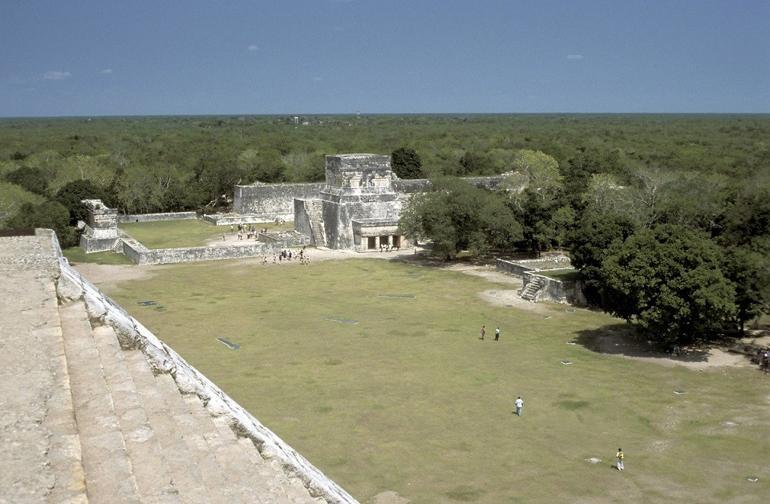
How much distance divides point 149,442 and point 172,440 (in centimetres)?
51

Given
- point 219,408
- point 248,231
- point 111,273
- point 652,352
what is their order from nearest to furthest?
point 219,408, point 652,352, point 111,273, point 248,231

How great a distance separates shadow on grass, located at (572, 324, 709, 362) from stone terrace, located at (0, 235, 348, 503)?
41.0 ft

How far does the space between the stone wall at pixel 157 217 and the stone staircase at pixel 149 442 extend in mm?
37525

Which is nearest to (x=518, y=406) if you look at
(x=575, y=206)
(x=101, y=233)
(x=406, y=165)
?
(x=575, y=206)

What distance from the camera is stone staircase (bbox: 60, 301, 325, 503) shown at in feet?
20.1

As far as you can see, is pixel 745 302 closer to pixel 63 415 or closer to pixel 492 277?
pixel 492 277

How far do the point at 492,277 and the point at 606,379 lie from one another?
1193 cm

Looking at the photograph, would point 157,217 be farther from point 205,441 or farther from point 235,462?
point 235,462

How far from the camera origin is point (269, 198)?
46469mm

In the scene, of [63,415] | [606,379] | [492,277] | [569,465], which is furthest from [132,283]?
[63,415]

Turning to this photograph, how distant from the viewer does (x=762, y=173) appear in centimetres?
3491

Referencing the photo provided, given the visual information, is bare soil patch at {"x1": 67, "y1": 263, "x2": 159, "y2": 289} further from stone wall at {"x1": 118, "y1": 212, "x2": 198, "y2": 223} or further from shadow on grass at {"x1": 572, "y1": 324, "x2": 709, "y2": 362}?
shadow on grass at {"x1": 572, "y1": 324, "x2": 709, "y2": 362}

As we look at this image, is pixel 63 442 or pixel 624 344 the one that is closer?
pixel 63 442

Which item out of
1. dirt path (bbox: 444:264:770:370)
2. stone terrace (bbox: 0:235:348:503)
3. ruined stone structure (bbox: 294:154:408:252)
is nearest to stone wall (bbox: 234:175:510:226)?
ruined stone structure (bbox: 294:154:408:252)
